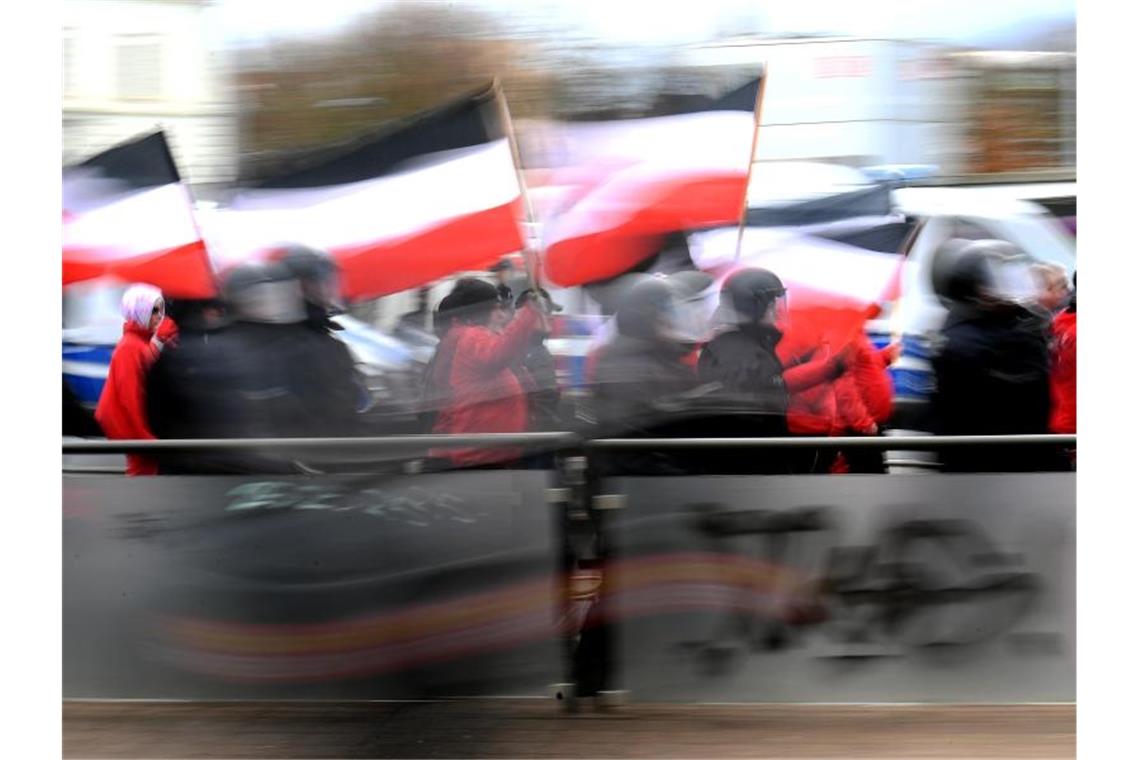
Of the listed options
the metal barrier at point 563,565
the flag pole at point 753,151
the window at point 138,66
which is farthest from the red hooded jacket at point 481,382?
the window at point 138,66

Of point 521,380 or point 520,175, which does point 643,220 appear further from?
point 521,380

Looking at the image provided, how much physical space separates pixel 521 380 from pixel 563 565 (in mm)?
625

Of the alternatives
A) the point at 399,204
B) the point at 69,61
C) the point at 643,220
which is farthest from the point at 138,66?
the point at 643,220

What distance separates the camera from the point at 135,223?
550 centimetres

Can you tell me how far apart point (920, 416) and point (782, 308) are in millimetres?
Answer: 597

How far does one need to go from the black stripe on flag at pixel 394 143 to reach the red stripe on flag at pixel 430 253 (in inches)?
10.3

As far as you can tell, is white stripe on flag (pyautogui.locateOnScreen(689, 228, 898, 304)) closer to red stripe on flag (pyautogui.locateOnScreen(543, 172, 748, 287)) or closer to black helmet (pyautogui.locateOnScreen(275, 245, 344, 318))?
red stripe on flag (pyautogui.locateOnScreen(543, 172, 748, 287))

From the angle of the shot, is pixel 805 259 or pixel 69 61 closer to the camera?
pixel 69 61

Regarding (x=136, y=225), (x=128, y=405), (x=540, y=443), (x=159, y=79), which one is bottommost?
(x=540, y=443)

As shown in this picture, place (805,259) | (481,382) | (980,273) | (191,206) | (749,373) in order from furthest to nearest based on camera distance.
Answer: (980,273), (805,259), (749,373), (481,382), (191,206)

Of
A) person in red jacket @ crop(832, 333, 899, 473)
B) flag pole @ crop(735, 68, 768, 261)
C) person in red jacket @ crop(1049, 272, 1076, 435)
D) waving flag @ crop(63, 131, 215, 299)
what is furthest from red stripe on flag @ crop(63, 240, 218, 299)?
person in red jacket @ crop(1049, 272, 1076, 435)

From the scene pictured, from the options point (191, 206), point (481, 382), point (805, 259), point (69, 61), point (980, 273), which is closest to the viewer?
point (69, 61)

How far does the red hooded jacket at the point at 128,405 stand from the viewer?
555 cm

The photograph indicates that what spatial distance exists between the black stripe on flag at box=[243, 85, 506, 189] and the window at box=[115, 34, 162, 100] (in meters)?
0.44
